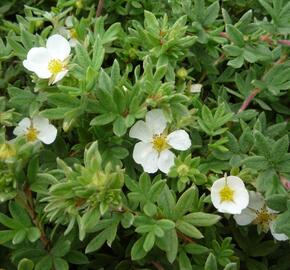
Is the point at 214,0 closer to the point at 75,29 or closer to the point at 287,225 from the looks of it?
the point at 75,29

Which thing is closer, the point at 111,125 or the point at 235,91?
the point at 111,125

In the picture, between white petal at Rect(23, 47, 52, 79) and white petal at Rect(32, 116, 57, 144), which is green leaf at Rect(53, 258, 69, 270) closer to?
white petal at Rect(32, 116, 57, 144)

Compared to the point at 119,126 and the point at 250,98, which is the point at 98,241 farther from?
the point at 250,98

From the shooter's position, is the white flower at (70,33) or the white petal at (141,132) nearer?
the white petal at (141,132)

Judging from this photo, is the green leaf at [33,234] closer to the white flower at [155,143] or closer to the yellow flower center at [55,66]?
the white flower at [155,143]

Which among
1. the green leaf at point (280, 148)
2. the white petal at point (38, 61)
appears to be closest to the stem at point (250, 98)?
the green leaf at point (280, 148)

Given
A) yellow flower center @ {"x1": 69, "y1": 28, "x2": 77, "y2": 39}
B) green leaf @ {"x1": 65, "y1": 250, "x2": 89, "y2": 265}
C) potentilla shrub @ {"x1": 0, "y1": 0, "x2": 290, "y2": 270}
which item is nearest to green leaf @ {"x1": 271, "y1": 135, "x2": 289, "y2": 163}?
potentilla shrub @ {"x1": 0, "y1": 0, "x2": 290, "y2": 270}

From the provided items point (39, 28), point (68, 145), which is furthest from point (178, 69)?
point (39, 28)
